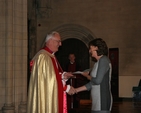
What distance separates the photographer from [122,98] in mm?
15922

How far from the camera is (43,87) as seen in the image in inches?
205

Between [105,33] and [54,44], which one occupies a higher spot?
[105,33]

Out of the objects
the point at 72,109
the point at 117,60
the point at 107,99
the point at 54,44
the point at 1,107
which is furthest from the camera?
the point at 117,60

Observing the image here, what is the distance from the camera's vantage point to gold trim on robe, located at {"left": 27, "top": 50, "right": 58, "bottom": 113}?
5215mm

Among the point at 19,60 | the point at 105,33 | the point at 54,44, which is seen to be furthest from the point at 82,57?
Result: the point at 54,44

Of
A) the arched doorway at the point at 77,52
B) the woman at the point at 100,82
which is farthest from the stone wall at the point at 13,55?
the arched doorway at the point at 77,52

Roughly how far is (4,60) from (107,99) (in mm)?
4816

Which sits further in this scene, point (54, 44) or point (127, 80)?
point (127, 80)

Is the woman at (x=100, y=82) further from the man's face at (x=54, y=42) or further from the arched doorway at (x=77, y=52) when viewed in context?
the arched doorway at (x=77, y=52)

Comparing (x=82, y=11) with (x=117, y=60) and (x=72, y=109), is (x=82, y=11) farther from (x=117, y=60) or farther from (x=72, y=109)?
(x=72, y=109)

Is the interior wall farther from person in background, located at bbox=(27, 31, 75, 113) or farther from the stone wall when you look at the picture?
person in background, located at bbox=(27, 31, 75, 113)

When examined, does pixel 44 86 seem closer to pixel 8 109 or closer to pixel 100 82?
pixel 100 82

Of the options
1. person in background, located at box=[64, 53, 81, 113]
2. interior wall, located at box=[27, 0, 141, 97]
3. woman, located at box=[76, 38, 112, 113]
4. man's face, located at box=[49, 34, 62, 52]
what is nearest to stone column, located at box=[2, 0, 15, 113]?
person in background, located at box=[64, 53, 81, 113]

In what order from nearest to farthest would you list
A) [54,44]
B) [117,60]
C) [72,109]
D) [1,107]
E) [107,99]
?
[107,99]
[54,44]
[1,107]
[72,109]
[117,60]
